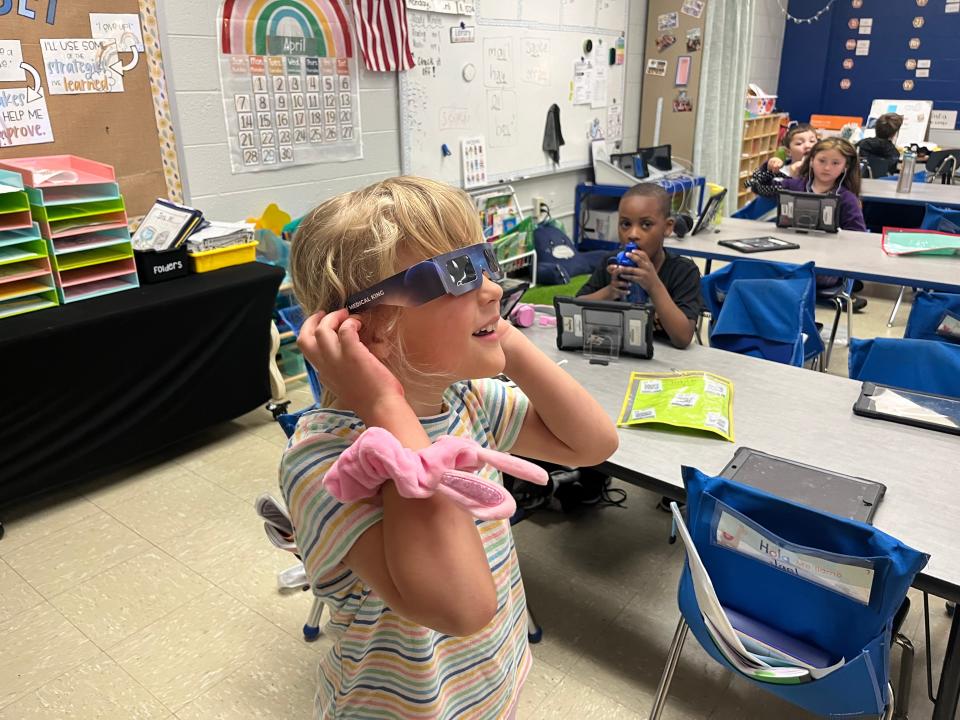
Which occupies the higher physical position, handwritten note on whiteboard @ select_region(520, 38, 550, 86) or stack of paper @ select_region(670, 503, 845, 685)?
handwritten note on whiteboard @ select_region(520, 38, 550, 86)

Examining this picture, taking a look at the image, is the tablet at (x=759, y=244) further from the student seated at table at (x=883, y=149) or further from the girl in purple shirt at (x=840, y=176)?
the student seated at table at (x=883, y=149)

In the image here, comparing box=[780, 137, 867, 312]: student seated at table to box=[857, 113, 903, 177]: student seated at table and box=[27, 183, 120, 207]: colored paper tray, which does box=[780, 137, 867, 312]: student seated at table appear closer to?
box=[857, 113, 903, 177]: student seated at table

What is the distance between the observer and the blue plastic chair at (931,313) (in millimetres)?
2270

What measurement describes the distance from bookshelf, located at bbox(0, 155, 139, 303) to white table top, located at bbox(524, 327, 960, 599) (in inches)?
71.9

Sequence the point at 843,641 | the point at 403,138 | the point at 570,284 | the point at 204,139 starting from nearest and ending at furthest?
1. the point at 843,641
2. the point at 204,139
3. the point at 403,138
4. the point at 570,284

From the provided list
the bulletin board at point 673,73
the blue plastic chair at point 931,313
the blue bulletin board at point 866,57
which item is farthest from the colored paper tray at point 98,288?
the blue bulletin board at point 866,57

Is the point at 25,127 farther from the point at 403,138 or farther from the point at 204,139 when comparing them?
the point at 403,138

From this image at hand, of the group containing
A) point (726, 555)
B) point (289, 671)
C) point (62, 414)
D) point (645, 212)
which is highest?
point (645, 212)

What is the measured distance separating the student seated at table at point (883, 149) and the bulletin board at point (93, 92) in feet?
17.7

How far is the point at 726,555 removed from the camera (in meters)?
1.34

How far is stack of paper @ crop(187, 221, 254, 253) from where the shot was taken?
2947mm

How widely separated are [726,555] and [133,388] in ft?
7.28

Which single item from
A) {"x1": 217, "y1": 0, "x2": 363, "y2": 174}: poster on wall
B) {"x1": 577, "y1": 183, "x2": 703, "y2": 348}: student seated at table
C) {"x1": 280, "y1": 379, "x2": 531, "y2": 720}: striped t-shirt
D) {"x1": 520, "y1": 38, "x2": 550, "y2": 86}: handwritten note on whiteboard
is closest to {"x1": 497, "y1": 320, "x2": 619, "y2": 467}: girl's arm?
{"x1": 280, "y1": 379, "x2": 531, "y2": 720}: striped t-shirt

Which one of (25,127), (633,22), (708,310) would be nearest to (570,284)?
(708,310)
